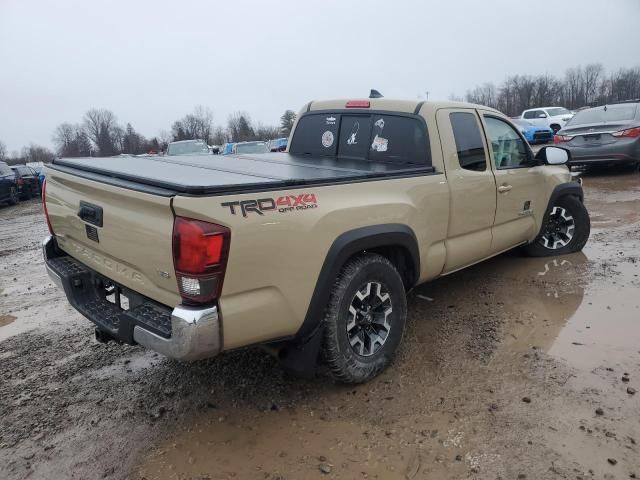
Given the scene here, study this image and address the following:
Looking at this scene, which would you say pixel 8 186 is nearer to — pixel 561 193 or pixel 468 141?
pixel 468 141

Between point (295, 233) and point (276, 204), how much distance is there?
0.20m

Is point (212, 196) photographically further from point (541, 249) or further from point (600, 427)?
point (541, 249)

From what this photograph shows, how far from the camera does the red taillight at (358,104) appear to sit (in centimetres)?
433

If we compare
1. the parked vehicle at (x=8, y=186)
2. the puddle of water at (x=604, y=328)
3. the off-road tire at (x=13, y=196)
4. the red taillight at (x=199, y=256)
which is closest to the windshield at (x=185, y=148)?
the parked vehicle at (x=8, y=186)

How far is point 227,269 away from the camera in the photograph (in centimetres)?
245

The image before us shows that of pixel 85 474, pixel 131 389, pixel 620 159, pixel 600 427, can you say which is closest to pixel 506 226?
pixel 600 427

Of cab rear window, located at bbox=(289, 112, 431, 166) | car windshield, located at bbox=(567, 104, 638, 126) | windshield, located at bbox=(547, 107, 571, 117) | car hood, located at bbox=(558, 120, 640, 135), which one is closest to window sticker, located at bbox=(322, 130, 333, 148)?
cab rear window, located at bbox=(289, 112, 431, 166)

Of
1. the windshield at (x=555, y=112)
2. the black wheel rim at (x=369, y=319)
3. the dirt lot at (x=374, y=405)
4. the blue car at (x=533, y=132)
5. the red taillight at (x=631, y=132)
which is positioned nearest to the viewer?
the dirt lot at (x=374, y=405)

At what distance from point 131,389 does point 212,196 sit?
180cm

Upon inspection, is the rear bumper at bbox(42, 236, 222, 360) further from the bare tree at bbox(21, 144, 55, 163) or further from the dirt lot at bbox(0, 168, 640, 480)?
the bare tree at bbox(21, 144, 55, 163)

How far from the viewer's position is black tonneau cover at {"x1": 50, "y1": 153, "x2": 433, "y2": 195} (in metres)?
2.53

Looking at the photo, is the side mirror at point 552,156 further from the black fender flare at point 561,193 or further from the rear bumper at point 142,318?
the rear bumper at point 142,318

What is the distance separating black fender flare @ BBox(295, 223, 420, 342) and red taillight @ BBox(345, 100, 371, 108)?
58.8 inches

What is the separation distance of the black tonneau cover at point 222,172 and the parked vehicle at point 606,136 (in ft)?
27.3
